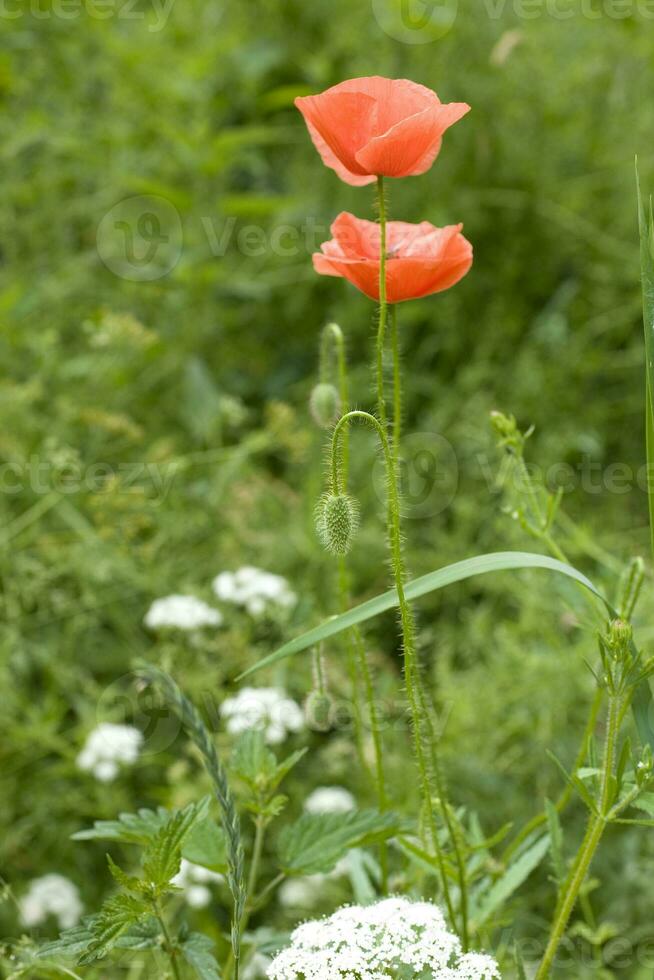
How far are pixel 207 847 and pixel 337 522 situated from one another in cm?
36

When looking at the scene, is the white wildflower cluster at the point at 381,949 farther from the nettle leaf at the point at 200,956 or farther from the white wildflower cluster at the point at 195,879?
the white wildflower cluster at the point at 195,879

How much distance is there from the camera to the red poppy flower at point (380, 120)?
944 millimetres

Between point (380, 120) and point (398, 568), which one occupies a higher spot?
point (380, 120)

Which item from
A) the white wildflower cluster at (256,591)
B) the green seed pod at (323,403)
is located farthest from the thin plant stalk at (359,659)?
the white wildflower cluster at (256,591)

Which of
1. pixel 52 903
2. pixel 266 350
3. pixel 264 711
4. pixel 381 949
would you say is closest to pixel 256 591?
pixel 264 711

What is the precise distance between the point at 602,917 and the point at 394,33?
2.07m

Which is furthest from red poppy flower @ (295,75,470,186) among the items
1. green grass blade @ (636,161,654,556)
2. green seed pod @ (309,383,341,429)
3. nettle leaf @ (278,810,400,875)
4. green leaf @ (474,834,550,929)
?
green leaf @ (474,834,550,929)

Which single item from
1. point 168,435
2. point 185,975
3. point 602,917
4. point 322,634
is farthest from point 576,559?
point 322,634

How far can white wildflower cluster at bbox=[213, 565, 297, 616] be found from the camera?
68.6 inches

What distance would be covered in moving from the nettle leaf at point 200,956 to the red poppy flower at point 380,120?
690mm

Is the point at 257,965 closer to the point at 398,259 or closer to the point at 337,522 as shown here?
the point at 337,522

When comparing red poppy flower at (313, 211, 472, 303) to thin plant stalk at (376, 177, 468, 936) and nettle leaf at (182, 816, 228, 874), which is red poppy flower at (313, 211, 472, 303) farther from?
nettle leaf at (182, 816, 228, 874)

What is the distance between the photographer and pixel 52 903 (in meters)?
1.62

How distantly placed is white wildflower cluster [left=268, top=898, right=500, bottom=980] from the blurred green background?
2.65ft
